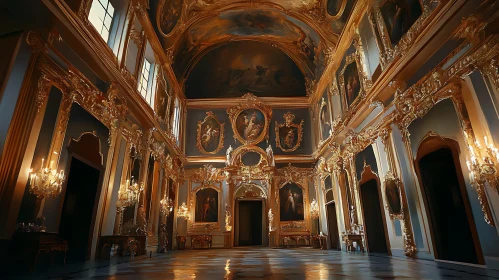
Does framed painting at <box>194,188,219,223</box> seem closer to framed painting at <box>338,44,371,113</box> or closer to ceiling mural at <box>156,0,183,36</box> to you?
ceiling mural at <box>156,0,183,36</box>

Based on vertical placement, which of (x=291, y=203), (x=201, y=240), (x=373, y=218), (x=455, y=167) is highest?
(x=291, y=203)

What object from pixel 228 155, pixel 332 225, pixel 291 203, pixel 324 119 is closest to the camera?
pixel 332 225

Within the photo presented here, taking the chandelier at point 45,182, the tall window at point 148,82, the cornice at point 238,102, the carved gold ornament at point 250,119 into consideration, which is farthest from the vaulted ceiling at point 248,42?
the chandelier at point 45,182

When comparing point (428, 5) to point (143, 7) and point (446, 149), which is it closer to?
point (446, 149)

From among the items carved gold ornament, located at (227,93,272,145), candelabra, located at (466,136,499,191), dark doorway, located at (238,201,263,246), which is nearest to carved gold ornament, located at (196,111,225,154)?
carved gold ornament, located at (227,93,272,145)

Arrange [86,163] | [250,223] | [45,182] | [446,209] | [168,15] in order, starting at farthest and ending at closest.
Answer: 1. [250,223]
2. [168,15]
3. [86,163]
4. [446,209]
5. [45,182]

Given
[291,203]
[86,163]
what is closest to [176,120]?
[291,203]

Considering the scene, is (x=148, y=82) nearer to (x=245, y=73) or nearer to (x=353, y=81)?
(x=245, y=73)

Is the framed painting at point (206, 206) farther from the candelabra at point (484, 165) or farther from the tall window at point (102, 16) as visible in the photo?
the candelabra at point (484, 165)

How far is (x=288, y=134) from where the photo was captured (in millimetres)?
17172

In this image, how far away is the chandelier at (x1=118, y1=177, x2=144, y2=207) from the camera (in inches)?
333

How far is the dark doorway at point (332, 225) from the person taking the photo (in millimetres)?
13623

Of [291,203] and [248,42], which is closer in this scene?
[291,203]

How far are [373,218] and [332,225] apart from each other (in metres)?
4.03
